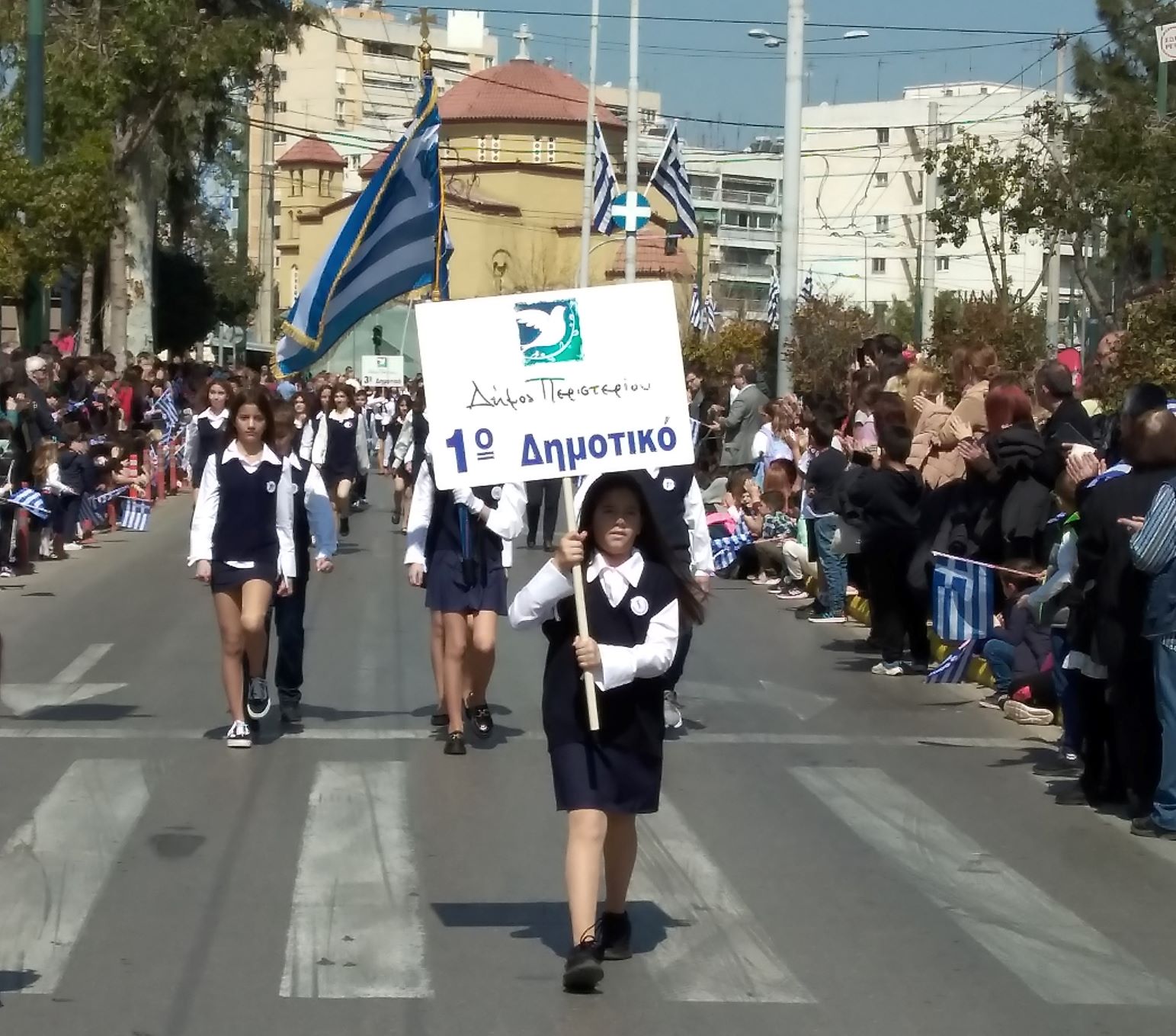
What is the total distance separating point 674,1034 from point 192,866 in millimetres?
2755

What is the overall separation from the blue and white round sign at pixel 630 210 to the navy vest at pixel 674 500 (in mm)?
29114

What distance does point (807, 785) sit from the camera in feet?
33.3

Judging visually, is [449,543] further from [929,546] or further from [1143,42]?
[1143,42]

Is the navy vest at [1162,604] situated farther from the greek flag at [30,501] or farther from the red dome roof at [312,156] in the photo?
the red dome roof at [312,156]

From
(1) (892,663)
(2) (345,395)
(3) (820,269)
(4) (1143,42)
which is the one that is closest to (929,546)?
(1) (892,663)

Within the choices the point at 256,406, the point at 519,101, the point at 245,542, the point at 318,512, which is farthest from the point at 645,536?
the point at 519,101

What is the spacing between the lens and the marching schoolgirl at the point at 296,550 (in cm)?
1138

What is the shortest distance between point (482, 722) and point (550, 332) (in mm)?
4525

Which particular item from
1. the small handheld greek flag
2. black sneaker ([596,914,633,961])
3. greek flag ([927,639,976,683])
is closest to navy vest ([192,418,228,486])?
the small handheld greek flag

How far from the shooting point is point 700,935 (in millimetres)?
7172

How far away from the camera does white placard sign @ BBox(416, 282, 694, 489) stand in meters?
7.07

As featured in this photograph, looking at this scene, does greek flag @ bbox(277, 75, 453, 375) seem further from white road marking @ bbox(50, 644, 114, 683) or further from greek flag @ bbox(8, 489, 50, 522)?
greek flag @ bbox(8, 489, 50, 522)

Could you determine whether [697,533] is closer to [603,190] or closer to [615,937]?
[615,937]

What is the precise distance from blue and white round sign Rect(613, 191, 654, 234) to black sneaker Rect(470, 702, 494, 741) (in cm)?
2869
